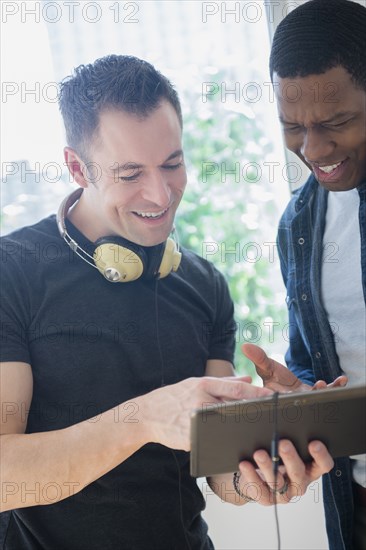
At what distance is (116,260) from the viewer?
1.47m

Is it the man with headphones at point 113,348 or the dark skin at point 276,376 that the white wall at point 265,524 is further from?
the dark skin at point 276,376

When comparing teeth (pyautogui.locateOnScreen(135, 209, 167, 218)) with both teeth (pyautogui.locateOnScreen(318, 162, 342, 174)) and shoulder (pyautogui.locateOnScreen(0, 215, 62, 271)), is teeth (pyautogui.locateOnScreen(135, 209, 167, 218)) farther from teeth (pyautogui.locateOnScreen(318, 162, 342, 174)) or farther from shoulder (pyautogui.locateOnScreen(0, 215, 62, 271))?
teeth (pyautogui.locateOnScreen(318, 162, 342, 174))

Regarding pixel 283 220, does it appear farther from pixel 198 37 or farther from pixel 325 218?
pixel 198 37

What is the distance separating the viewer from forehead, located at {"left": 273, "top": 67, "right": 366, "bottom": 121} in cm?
141

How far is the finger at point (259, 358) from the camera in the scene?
4.60ft

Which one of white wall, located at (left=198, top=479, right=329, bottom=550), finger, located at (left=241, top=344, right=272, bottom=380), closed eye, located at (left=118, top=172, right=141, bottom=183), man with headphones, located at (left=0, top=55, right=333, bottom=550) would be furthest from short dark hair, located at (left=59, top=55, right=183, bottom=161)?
white wall, located at (left=198, top=479, right=329, bottom=550)

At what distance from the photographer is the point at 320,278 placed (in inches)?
65.6

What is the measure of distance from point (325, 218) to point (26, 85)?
977 millimetres

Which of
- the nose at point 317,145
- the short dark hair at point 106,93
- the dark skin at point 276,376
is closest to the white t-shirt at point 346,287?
the dark skin at point 276,376

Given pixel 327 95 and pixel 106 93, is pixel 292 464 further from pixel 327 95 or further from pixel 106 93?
pixel 106 93

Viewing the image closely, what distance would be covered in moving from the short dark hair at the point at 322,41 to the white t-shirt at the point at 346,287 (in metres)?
0.35

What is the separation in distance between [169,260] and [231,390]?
0.44 metres

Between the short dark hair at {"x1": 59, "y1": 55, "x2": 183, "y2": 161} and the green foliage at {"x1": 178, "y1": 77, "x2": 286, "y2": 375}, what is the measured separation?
71 centimetres

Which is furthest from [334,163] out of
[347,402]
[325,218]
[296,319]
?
[347,402]
